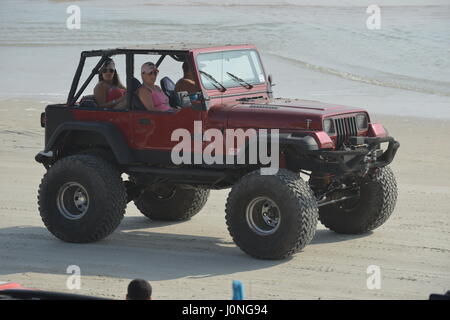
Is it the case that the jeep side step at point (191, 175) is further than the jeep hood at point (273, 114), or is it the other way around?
the jeep side step at point (191, 175)

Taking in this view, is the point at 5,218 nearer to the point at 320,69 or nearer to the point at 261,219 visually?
the point at 261,219

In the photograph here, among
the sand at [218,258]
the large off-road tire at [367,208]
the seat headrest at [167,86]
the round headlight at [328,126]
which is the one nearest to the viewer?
the sand at [218,258]

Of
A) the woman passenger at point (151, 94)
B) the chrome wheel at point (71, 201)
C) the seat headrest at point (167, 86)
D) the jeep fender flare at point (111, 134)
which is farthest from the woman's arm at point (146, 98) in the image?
the chrome wheel at point (71, 201)

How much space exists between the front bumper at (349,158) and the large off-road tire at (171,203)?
2201 millimetres

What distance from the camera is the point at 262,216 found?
34.4 ft

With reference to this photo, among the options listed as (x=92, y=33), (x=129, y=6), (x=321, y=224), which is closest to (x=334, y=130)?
(x=321, y=224)

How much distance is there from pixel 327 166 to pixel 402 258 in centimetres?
114

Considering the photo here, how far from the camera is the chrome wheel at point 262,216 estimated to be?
34.1 feet

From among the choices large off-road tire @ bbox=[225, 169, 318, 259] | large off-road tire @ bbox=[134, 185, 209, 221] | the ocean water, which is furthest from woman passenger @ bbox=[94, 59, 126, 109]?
the ocean water

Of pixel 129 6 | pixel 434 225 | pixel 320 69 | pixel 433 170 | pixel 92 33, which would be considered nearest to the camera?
pixel 434 225

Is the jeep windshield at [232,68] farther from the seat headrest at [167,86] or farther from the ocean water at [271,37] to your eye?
the ocean water at [271,37]

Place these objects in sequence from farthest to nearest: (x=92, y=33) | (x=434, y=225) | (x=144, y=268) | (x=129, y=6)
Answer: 1. (x=129, y=6)
2. (x=92, y=33)
3. (x=434, y=225)
4. (x=144, y=268)

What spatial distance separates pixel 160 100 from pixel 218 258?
167 cm

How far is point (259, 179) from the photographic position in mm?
10281
